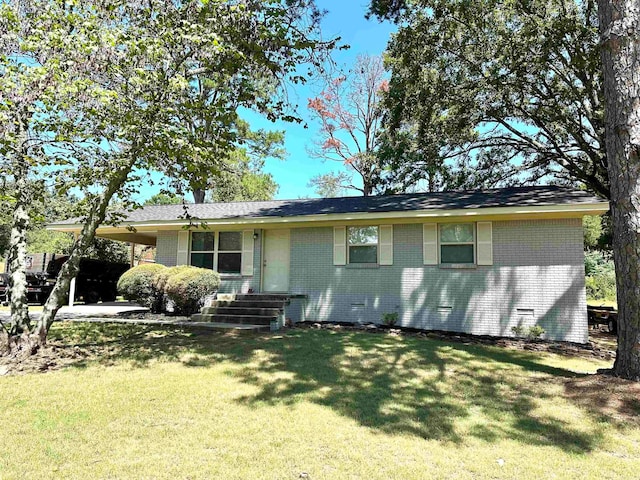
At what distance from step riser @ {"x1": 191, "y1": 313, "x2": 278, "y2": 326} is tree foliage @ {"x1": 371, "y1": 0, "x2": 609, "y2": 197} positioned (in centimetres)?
854

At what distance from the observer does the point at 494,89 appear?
12188 millimetres

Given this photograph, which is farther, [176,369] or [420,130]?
[420,130]

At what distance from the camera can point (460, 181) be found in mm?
15953

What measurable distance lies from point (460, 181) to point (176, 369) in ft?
43.7

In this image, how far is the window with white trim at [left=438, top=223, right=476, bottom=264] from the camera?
1004 cm

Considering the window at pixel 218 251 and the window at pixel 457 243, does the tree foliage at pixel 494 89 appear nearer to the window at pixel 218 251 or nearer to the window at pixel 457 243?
the window at pixel 457 243

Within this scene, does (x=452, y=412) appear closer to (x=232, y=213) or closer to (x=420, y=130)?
(x=232, y=213)

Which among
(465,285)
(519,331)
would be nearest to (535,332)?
(519,331)

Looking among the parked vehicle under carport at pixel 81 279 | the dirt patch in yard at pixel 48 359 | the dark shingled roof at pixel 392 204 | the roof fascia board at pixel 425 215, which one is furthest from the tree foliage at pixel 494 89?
the parked vehicle under carport at pixel 81 279

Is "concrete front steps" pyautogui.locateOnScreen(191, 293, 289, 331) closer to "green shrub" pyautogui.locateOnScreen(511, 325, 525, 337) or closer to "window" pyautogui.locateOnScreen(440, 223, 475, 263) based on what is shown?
"window" pyautogui.locateOnScreen(440, 223, 475, 263)

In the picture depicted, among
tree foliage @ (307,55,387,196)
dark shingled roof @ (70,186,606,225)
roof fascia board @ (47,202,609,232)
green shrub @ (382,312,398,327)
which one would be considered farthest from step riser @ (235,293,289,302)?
tree foliage @ (307,55,387,196)

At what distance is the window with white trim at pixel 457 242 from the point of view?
1004 cm

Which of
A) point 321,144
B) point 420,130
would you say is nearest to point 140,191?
point 420,130

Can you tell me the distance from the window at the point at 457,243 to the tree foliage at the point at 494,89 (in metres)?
4.85
